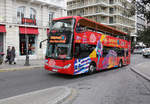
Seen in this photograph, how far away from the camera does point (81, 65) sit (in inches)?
406

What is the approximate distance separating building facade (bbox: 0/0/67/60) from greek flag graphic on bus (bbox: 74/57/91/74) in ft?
40.8

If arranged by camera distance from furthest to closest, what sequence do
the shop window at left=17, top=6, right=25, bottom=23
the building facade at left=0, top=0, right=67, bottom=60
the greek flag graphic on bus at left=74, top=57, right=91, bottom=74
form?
the shop window at left=17, top=6, right=25, bottom=23
the building facade at left=0, top=0, right=67, bottom=60
the greek flag graphic on bus at left=74, top=57, right=91, bottom=74

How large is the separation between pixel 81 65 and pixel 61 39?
2.09 m

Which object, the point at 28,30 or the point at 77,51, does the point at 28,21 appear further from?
the point at 77,51

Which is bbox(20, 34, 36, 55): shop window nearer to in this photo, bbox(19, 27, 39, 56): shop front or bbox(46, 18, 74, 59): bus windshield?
bbox(19, 27, 39, 56): shop front

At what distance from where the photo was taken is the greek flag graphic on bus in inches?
389

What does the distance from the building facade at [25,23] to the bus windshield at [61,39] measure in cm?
1113

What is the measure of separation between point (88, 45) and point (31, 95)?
5984 mm

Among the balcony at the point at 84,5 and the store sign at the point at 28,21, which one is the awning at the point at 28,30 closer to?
the store sign at the point at 28,21

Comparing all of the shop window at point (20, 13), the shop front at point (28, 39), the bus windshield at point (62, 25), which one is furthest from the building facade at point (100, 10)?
the bus windshield at point (62, 25)

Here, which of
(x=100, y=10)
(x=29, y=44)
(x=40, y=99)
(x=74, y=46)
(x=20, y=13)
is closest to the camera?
(x=40, y=99)

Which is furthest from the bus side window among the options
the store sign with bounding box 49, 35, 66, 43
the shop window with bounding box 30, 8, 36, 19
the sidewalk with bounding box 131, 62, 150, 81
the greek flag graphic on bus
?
the shop window with bounding box 30, 8, 36, 19

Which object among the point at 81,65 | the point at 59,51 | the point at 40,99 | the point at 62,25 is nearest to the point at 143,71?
the point at 81,65

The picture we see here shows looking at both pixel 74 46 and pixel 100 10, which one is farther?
pixel 100 10
